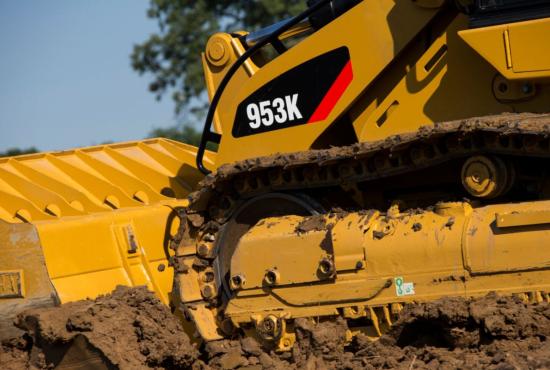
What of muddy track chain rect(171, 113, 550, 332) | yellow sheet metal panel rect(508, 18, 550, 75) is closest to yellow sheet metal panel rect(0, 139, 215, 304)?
muddy track chain rect(171, 113, 550, 332)

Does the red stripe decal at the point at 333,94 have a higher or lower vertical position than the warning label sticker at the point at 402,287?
higher

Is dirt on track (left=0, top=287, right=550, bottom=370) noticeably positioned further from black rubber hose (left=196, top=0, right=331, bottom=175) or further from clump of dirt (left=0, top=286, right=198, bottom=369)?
Answer: black rubber hose (left=196, top=0, right=331, bottom=175)

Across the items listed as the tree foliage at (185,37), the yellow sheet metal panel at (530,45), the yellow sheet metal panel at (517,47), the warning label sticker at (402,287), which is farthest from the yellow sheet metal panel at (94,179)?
the tree foliage at (185,37)

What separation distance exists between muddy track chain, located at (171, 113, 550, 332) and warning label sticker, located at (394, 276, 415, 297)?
61 cm

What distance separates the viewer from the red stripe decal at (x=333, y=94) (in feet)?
22.1

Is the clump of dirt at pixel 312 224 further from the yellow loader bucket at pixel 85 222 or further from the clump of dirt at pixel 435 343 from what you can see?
the yellow loader bucket at pixel 85 222

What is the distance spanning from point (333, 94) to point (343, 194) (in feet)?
2.03

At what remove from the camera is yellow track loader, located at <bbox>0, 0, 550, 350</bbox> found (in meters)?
5.93

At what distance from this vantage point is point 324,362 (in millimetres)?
6383

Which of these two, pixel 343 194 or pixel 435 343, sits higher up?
pixel 343 194

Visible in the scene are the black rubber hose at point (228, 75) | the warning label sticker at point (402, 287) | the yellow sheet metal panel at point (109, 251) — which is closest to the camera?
the warning label sticker at point (402, 287)

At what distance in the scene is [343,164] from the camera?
6484 millimetres

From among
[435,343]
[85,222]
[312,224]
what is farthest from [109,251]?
[435,343]

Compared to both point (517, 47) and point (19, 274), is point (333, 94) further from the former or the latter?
point (19, 274)
